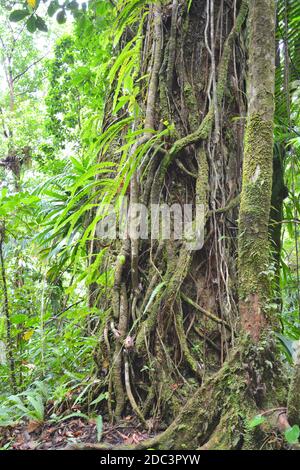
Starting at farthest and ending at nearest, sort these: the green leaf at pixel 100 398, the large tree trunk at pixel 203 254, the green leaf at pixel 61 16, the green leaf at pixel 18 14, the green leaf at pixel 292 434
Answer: the green leaf at pixel 61 16 < the green leaf at pixel 18 14 < the green leaf at pixel 100 398 < the large tree trunk at pixel 203 254 < the green leaf at pixel 292 434

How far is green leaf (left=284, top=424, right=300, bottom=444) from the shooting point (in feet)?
4.24

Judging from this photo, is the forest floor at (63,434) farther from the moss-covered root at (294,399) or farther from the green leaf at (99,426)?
the moss-covered root at (294,399)

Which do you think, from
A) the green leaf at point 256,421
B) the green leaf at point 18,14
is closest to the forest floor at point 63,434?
the green leaf at point 256,421

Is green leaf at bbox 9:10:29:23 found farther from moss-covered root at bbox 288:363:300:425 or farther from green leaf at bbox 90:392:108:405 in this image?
moss-covered root at bbox 288:363:300:425

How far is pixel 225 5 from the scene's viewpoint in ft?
8.19

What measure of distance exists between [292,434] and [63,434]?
1.01m

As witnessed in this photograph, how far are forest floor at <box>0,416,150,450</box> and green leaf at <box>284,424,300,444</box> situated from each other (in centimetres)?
65

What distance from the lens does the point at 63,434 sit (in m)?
1.86

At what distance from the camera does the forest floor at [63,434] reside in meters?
1.77

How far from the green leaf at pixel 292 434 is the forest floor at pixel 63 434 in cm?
65

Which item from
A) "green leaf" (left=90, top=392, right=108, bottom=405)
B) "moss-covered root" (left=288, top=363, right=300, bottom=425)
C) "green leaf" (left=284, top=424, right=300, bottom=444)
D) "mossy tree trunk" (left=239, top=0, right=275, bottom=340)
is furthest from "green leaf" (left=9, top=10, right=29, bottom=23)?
"green leaf" (left=284, top=424, right=300, bottom=444)
